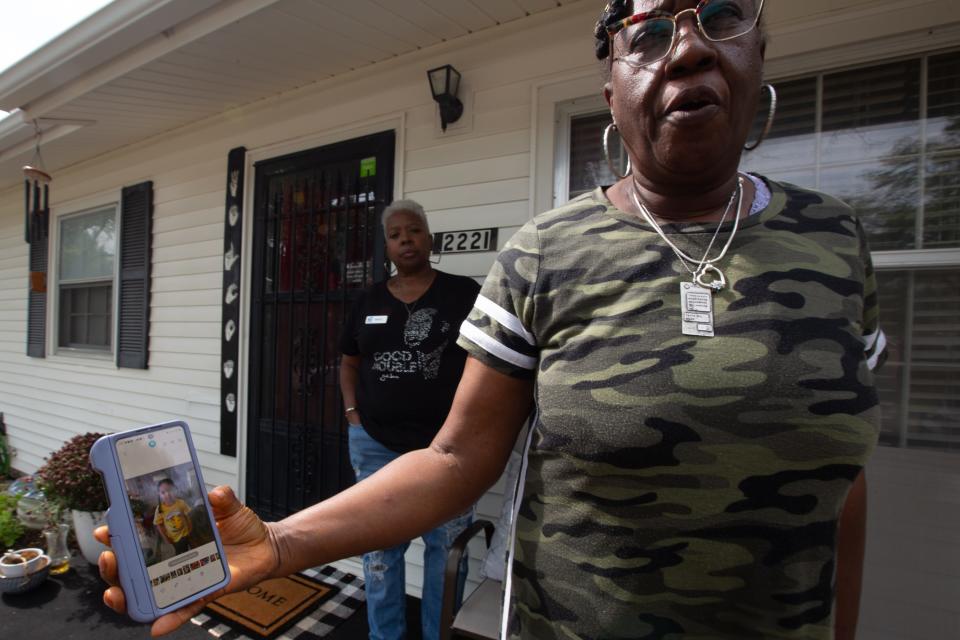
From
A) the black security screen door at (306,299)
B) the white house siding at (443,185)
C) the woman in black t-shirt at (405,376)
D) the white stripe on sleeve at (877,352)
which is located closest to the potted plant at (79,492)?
the white house siding at (443,185)

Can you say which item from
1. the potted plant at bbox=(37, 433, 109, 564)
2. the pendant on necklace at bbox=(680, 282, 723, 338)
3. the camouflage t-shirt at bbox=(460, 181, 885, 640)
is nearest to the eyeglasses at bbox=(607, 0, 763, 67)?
the camouflage t-shirt at bbox=(460, 181, 885, 640)

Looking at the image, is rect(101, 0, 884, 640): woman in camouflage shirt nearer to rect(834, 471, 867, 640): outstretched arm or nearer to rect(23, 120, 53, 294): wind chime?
rect(834, 471, 867, 640): outstretched arm

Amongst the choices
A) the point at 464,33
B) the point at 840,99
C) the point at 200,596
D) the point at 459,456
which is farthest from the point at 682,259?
the point at 464,33

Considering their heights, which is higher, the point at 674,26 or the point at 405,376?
the point at 674,26

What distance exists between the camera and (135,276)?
4.50 meters

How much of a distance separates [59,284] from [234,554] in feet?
21.3

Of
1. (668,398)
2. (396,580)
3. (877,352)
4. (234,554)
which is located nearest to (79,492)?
(396,580)

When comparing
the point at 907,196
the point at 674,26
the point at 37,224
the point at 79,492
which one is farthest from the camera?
the point at 37,224

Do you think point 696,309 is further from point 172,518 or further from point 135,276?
point 135,276

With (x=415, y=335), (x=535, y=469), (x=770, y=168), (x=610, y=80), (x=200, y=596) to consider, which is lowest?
(x=200, y=596)

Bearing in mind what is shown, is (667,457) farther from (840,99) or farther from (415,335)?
(840,99)

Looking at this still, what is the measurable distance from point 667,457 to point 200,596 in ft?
2.47

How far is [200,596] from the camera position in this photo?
76 cm

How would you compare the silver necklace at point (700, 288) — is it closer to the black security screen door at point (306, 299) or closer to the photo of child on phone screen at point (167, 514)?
the photo of child on phone screen at point (167, 514)
